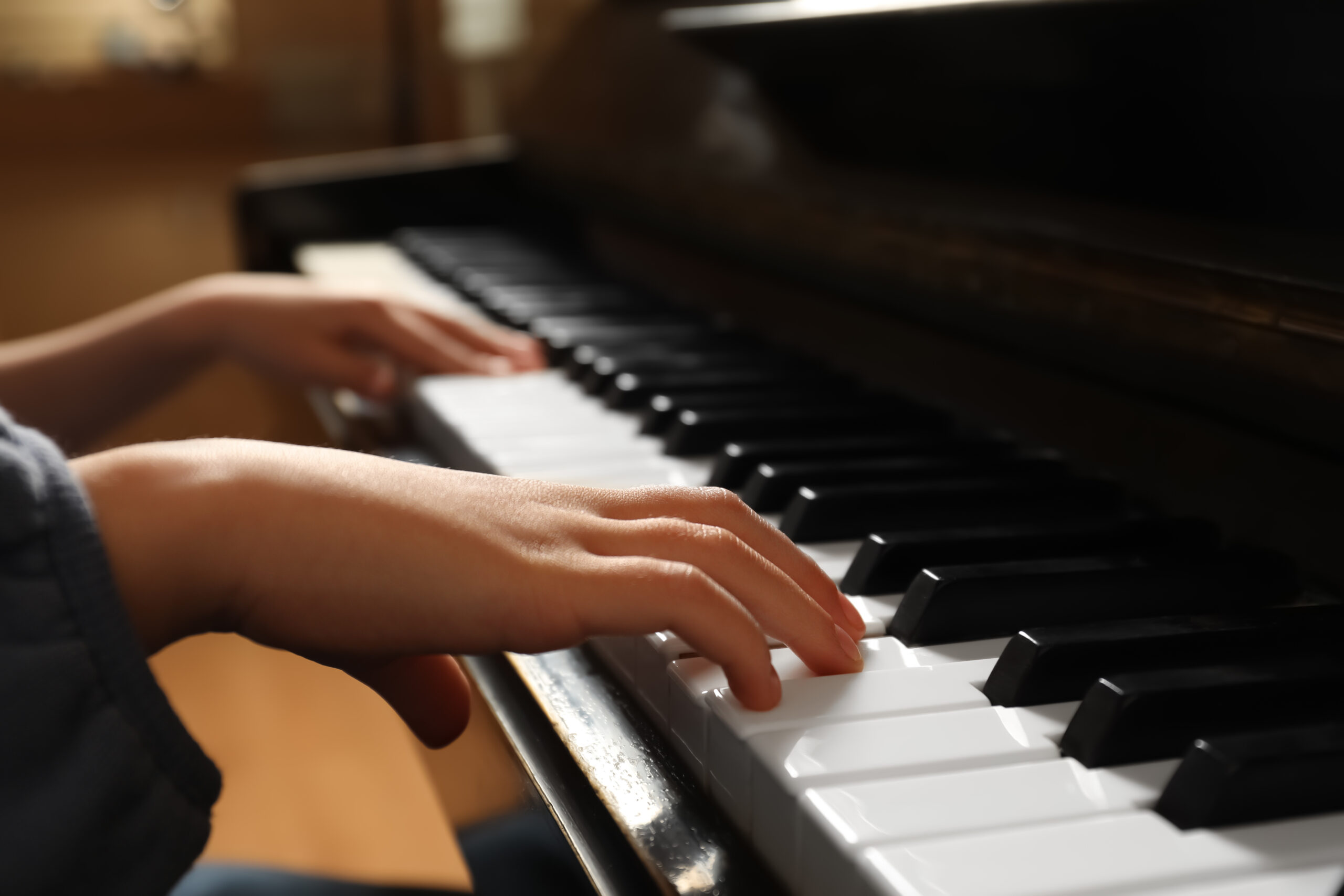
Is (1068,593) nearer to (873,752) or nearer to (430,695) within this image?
(873,752)

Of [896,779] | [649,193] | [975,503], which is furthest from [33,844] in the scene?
[649,193]

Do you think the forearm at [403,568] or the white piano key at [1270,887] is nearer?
the white piano key at [1270,887]

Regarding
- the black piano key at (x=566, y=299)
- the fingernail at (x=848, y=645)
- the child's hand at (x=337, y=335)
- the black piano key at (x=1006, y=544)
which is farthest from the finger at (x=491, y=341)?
the fingernail at (x=848, y=645)

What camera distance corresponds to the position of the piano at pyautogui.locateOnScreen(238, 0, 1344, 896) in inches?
16.0

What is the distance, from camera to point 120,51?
123 inches

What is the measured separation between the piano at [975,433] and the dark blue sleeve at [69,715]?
6.5 inches

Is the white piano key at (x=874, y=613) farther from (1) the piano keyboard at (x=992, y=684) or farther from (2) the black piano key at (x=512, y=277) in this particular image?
(2) the black piano key at (x=512, y=277)

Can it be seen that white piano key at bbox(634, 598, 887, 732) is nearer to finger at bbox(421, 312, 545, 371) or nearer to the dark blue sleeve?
the dark blue sleeve

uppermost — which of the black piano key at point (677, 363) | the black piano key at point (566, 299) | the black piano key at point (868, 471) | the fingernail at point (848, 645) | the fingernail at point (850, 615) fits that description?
the black piano key at point (566, 299)

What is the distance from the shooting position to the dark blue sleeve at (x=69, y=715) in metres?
0.45

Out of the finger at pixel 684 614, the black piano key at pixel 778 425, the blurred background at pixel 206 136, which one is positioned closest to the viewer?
the finger at pixel 684 614

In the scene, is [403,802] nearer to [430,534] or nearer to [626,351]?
[626,351]

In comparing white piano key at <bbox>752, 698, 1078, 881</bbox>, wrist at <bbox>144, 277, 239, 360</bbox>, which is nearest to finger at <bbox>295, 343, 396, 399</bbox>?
wrist at <bbox>144, 277, 239, 360</bbox>

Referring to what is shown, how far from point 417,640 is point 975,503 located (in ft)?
1.12
